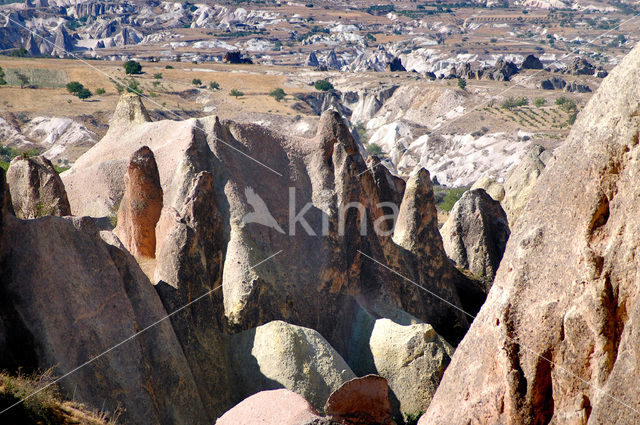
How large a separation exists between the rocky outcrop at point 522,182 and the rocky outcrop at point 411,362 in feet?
32.1

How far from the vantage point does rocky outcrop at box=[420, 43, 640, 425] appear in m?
6.90

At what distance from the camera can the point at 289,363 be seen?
1209cm

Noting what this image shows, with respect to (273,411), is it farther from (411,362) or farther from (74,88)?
(74,88)

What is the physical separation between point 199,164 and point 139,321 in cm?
459

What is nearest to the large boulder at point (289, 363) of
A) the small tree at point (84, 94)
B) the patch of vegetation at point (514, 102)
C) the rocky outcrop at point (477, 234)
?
the rocky outcrop at point (477, 234)

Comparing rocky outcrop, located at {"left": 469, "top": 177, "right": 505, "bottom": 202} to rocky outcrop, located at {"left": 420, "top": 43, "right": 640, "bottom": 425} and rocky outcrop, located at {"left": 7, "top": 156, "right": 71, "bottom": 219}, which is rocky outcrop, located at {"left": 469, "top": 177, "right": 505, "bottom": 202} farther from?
rocky outcrop, located at {"left": 420, "top": 43, "right": 640, "bottom": 425}

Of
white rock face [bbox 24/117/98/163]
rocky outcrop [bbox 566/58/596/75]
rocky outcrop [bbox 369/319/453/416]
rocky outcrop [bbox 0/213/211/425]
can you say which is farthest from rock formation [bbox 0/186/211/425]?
rocky outcrop [bbox 566/58/596/75]

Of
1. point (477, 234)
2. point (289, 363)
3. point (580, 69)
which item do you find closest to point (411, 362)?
point (289, 363)

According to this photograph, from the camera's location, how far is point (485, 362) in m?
7.66

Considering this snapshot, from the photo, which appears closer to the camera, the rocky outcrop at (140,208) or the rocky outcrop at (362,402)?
the rocky outcrop at (362,402)

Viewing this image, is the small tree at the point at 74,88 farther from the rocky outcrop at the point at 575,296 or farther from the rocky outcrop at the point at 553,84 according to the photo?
the rocky outcrop at the point at 575,296

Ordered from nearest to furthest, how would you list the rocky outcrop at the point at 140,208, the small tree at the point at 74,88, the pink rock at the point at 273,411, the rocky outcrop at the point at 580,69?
the pink rock at the point at 273,411, the rocky outcrop at the point at 140,208, the small tree at the point at 74,88, the rocky outcrop at the point at 580,69

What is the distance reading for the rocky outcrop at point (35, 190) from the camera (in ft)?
46.1

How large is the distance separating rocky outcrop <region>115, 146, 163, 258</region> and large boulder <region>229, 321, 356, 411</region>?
114 inches
